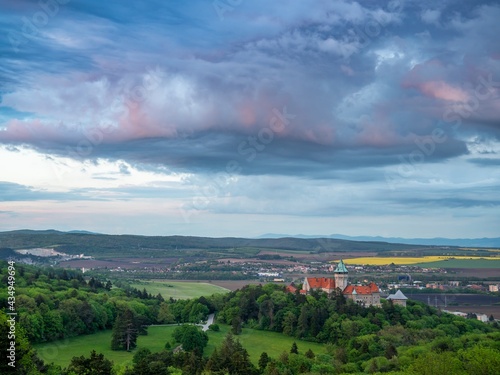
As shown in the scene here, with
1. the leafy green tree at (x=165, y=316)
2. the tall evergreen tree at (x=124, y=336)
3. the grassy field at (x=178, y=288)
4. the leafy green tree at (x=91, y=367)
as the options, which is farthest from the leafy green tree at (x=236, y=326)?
the leafy green tree at (x=91, y=367)

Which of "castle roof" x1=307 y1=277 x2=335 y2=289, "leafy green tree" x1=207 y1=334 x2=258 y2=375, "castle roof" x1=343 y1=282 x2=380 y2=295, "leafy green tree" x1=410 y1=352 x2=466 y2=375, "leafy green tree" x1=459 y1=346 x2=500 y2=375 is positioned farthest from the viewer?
"castle roof" x1=307 y1=277 x2=335 y2=289

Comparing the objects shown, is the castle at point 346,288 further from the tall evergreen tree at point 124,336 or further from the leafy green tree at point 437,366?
the leafy green tree at point 437,366

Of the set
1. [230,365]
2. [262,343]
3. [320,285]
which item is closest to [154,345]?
[262,343]

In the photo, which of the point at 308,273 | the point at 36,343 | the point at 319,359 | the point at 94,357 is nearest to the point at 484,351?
the point at 319,359

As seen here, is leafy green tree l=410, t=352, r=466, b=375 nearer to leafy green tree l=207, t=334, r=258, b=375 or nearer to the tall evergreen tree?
leafy green tree l=207, t=334, r=258, b=375

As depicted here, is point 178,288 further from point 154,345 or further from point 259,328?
point 154,345

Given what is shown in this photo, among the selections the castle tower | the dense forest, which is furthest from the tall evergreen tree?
the castle tower

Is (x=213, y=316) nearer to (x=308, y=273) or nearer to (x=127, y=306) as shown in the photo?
(x=127, y=306)
